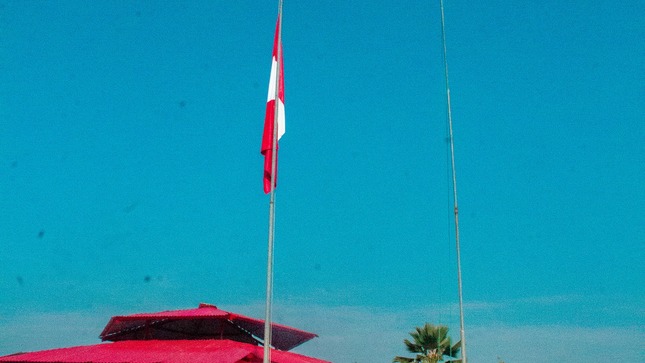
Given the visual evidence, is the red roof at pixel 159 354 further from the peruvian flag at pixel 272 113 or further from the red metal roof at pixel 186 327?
the peruvian flag at pixel 272 113

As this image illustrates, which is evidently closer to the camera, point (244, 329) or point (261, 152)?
point (261, 152)

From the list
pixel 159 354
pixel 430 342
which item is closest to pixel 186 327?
pixel 159 354

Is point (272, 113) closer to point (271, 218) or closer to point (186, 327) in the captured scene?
point (271, 218)

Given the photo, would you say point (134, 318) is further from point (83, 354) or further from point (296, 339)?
point (296, 339)

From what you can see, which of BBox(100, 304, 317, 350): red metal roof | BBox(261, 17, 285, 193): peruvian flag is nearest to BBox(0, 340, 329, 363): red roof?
BBox(100, 304, 317, 350): red metal roof

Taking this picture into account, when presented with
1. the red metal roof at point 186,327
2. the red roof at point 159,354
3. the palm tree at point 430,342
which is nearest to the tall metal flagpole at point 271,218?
the red roof at point 159,354

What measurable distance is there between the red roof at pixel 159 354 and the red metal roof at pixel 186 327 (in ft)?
3.74

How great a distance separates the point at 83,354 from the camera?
1822 cm

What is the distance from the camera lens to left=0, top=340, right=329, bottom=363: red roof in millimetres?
16578

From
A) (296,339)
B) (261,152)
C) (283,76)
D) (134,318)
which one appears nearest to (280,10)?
(283,76)

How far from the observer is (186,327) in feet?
72.3

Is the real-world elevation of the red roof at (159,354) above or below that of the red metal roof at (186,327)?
below

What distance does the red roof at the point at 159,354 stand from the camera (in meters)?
16.6

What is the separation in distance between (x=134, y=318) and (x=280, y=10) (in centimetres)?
1133
